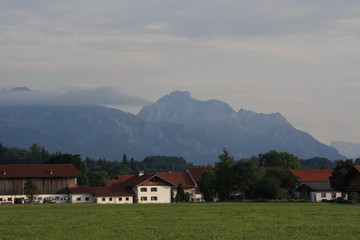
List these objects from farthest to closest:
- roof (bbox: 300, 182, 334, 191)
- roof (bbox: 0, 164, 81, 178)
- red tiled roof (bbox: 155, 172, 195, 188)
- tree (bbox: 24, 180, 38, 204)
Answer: red tiled roof (bbox: 155, 172, 195, 188) → roof (bbox: 0, 164, 81, 178) → roof (bbox: 300, 182, 334, 191) → tree (bbox: 24, 180, 38, 204)

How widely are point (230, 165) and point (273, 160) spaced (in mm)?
75538

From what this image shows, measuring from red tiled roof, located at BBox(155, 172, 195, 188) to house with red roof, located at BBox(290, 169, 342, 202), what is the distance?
23313 mm

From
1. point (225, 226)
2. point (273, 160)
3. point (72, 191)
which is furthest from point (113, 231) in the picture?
point (273, 160)

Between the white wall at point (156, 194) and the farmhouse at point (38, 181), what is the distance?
12.8 m

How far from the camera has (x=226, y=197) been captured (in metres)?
106

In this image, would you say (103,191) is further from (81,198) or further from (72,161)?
(72,161)

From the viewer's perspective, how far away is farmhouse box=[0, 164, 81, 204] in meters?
115

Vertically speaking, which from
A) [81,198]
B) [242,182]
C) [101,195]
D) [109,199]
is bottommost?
[109,199]

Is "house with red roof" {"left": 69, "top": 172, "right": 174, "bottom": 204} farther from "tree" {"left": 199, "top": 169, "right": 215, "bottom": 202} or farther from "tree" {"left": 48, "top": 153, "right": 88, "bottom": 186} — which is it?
"tree" {"left": 48, "top": 153, "right": 88, "bottom": 186}

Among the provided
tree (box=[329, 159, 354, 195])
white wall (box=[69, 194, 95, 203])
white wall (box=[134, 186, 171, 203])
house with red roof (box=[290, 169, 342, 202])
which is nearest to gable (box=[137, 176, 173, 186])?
white wall (box=[134, 186, 171, 203])

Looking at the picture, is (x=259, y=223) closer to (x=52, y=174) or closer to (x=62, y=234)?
(x=62, y=234)

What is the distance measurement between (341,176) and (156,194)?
106 feet

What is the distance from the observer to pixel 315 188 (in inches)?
4594

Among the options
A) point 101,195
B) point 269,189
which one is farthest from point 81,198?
point 269,189
